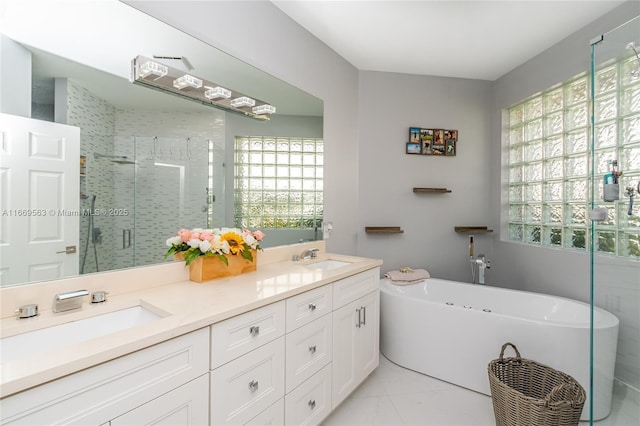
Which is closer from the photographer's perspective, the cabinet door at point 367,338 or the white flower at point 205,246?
the white flower at point 205,246

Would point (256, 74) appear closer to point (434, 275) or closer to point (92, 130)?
point (92, 130)

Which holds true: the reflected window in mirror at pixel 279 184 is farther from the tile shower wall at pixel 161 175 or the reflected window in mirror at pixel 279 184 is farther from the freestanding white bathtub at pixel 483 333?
the freestanding white bathtub at pixel 483 333

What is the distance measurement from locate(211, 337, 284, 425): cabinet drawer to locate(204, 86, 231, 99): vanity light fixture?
1.27 meters

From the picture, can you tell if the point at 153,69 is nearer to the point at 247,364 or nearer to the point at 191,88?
the point at 191,88

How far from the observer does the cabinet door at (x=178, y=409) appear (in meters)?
0.81

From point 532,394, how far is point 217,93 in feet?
8.05

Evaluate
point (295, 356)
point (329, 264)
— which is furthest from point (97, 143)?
point (329, 264)

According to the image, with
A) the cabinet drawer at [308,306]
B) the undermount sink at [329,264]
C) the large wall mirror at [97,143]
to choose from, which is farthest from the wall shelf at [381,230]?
the large wall mirror at [97,143]

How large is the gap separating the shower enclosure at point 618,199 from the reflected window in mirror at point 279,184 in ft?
5.31

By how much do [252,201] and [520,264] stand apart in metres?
2.56

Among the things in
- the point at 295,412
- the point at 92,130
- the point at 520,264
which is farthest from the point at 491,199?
the point at 92,130

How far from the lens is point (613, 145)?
136 cm

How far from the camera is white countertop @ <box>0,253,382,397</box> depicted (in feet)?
2.15

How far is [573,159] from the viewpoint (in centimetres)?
242
